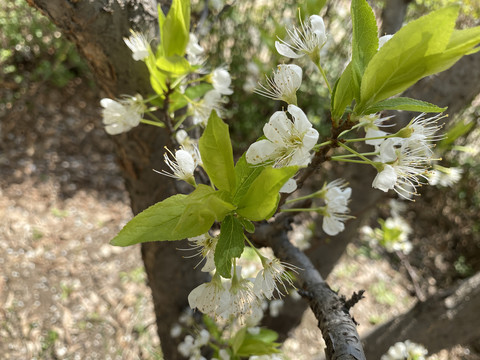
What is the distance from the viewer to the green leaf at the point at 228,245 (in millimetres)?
475

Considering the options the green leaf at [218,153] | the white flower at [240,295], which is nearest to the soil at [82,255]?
the white flower at [240,295]

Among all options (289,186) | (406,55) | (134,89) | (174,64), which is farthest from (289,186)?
(134,89)

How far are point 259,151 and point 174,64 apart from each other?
0.32 m

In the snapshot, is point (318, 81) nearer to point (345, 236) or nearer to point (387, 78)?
point (345, 236)

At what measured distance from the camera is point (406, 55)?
0.41 meters

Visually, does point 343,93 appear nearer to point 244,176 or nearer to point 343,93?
point 343,93

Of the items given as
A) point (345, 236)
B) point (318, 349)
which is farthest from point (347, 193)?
point (318, 349)

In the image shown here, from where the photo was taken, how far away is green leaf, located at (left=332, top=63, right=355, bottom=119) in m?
0.47

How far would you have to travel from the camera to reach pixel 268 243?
2.71ft

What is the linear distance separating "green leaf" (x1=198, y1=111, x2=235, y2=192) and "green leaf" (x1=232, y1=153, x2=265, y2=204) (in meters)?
0.01

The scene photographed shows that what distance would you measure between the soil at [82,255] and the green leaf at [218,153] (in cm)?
137

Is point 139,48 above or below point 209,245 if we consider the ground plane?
above

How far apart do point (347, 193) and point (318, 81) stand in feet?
7.97

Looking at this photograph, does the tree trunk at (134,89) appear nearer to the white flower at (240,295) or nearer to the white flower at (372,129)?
the white flower at (240,295)
